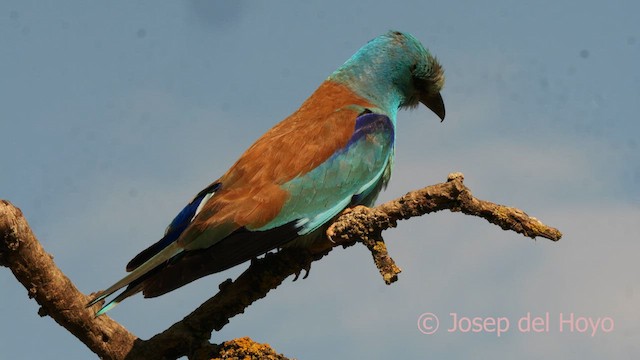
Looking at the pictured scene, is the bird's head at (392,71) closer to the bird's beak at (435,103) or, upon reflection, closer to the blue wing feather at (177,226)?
the bird's beak at (435,103)

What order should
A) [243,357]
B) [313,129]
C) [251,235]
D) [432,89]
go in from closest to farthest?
[243,357] → [251,235] → [313,129] → [432,89]

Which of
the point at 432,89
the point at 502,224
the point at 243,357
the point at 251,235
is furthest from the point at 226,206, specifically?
the point at 432,89

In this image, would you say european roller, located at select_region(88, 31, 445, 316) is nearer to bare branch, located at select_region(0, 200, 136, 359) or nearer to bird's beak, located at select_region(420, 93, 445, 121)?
bare branch, located at select_region(0, 200, 136, 359)

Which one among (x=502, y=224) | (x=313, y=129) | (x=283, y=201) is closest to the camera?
(x=502, y=224)

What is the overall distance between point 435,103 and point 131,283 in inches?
123

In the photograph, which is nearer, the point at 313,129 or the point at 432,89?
the point at 313,129

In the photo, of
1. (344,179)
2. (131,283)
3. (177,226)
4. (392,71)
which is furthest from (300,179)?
(392,71)

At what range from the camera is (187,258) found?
14.4 feet

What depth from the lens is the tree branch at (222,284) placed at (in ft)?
12.5

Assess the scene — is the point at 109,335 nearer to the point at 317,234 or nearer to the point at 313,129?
the point at 317,234

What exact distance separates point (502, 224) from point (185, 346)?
1.68 metres

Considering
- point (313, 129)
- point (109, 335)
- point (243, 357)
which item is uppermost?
point (313, 129)

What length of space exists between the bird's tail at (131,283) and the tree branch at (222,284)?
0.19 m

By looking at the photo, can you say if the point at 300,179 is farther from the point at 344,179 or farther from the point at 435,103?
the point at 435,103
